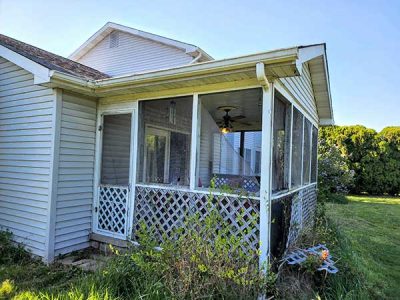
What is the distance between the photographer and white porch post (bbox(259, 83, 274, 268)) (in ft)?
11.7

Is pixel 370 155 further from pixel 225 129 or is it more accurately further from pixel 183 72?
pixel 183 72

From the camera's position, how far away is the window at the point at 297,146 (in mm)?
5141

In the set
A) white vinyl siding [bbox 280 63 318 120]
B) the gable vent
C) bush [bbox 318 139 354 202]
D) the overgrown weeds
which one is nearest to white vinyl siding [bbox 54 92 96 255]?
the overgrown weeds

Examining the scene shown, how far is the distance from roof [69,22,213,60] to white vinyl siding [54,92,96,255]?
4768mm

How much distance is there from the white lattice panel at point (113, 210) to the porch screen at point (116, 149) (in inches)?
6.9

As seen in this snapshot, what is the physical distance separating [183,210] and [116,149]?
6.18 feet

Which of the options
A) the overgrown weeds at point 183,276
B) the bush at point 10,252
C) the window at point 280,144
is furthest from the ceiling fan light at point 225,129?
the bush at point 10,252

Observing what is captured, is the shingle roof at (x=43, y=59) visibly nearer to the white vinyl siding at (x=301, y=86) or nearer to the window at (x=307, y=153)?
the white vinyl siding at (x=301, y=86)

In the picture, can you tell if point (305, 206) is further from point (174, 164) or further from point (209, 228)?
point (209, 228)

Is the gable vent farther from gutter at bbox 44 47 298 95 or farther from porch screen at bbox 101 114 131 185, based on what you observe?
gutter at bbox 44 47 298 95

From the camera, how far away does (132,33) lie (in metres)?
10.5

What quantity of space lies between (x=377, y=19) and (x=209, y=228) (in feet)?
29.3

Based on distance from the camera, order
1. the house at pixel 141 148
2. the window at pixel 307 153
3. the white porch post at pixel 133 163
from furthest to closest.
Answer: the window at pixel 307 153 → the white porch post at pixel 133 163 → the house at pixel 141 148

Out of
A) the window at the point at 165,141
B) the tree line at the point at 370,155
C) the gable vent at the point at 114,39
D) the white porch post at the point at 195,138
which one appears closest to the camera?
the white porch post at the point at 195,138
